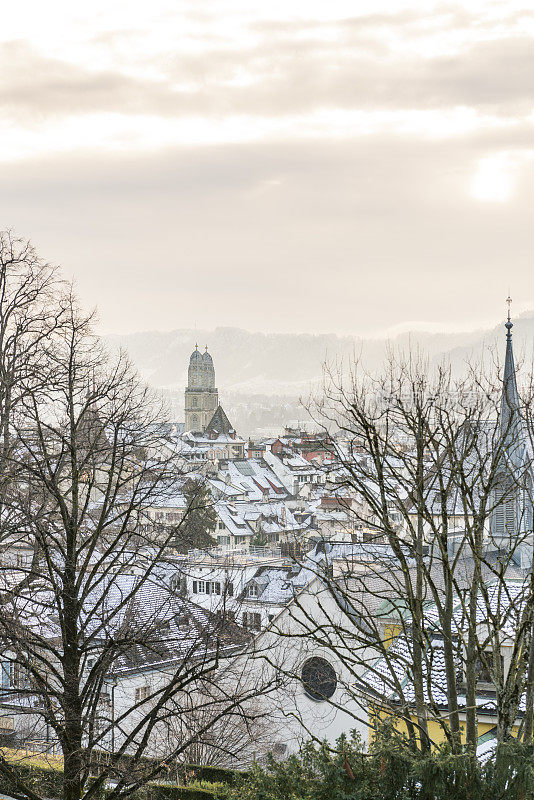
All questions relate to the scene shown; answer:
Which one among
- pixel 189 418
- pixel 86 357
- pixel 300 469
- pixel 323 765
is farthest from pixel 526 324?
pixel 323 765

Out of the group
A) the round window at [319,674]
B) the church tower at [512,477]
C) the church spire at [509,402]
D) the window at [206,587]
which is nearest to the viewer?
the church tower at [512,477]

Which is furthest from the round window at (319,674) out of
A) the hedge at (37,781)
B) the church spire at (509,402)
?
the hedge at (37,781)

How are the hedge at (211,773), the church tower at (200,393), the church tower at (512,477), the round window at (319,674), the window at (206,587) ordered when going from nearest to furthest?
Result: the church tower at (512,477), the hedge at (211,773), the round window at (319,674), the window at (206,587), the church tower at (200,393)

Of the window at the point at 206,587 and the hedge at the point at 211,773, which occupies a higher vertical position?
the window at the point at 206,587

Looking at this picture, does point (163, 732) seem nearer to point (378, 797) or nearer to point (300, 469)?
point (378, 797)

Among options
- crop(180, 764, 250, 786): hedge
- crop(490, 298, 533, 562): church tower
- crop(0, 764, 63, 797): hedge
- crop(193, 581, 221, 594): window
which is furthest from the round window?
crop(193, 581, 221, 594): window

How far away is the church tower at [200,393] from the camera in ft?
625

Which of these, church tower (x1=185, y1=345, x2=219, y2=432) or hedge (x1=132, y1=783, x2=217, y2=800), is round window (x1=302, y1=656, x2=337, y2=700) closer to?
hedge (x1=132, y1=783, x2=217, y2=800)

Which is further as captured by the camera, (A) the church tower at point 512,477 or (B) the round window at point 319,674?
(B) the round window at point 319,674

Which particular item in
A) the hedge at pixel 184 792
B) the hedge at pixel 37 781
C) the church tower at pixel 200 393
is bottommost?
the hedge at pixel 184 792

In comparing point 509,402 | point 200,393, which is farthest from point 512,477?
point 200,393

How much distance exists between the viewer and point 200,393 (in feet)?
622

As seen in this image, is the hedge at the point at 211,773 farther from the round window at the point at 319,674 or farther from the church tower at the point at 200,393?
the church tower at the point at 200,393

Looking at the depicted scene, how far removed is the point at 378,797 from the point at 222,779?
30.1ft
